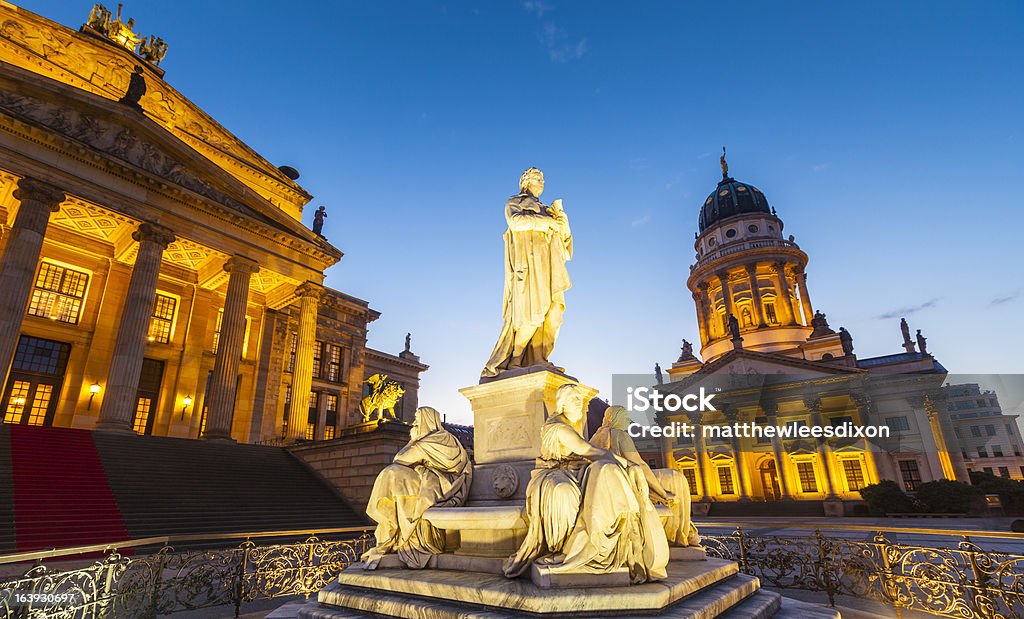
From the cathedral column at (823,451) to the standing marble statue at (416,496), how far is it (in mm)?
41502

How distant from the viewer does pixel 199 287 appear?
81.8 ft

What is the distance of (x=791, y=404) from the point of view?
137ft

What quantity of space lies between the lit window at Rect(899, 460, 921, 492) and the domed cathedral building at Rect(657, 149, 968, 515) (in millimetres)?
72

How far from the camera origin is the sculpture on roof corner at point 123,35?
23.2 m

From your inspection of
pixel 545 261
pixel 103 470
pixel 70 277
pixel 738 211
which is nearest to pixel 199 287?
pixel 70 277

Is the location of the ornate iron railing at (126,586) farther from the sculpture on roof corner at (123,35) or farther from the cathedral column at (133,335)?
the sculpture on roof corner at (123,35)

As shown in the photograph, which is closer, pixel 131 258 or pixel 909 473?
pixel 131 258

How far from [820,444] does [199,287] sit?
46.5 metres

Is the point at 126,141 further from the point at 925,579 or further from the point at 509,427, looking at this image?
the point at 925,579

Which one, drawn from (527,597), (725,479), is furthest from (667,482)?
(725,479)

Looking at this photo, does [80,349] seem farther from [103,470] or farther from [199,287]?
[103,470]

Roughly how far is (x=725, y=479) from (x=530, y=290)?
45091 millimetres

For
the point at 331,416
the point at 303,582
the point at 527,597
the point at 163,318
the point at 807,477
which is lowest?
the point at 303,582

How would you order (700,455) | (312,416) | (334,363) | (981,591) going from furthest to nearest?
(700,455) → (334,363) → (312,416) → (981,591)
